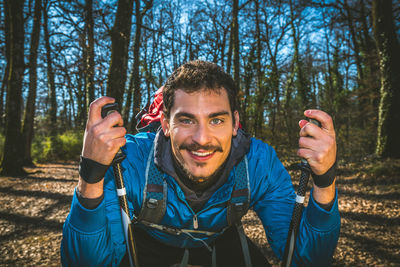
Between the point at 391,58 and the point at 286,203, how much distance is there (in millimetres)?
8418

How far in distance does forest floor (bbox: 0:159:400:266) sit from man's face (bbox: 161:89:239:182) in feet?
7.97

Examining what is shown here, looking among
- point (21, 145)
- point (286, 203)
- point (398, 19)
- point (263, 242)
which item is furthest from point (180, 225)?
point (398, 19)

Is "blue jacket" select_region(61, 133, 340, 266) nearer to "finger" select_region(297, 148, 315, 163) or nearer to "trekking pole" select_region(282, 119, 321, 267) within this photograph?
"trekking pole" select_region(282, 119, 321, 267)

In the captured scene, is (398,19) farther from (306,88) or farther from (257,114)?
(306,88)

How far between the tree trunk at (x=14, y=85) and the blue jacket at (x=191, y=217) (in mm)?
7902

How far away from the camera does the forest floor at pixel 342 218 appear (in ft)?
11.1

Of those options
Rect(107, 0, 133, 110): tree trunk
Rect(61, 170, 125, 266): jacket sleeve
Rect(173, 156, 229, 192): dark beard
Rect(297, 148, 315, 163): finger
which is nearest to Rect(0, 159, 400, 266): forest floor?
Rect(173, 156, 229, 192): dark beard

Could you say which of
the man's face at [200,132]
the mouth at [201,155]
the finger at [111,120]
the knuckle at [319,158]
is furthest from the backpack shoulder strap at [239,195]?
the finger at [111,120]

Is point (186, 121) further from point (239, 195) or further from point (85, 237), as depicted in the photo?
point (85, 237)

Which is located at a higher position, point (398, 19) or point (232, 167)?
point (398, 19)

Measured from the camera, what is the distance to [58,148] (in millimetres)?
12789

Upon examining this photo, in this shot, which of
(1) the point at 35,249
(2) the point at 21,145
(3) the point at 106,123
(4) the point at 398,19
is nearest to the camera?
(3) the point at 106,123

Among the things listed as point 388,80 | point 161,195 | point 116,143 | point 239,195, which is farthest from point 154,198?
point 388,80

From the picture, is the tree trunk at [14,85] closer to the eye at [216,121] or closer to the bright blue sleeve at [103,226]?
the bright blue sleeve at [103,226]
